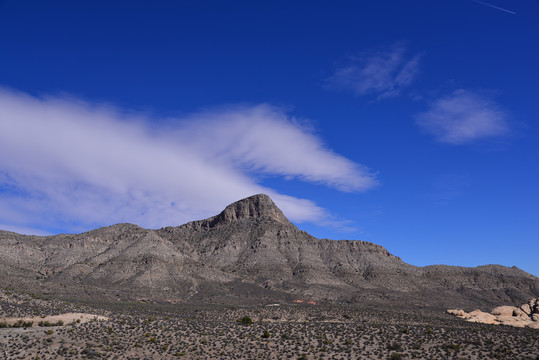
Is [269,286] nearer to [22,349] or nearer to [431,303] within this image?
[431,303]

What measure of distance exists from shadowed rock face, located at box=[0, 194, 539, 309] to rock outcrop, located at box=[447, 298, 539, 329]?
20.6 m

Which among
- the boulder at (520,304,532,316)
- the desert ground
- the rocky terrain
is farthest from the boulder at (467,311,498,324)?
the desert ground

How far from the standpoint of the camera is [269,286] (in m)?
132

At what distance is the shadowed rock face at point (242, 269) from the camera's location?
120m

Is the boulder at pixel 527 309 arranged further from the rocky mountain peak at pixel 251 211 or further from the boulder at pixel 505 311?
the rocky mountain peak at pixel 251 211

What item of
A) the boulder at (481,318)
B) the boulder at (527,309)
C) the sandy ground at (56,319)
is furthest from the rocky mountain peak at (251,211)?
the sandy ground at (56,319)

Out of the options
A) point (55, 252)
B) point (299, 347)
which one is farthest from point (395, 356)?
point (55, 252)

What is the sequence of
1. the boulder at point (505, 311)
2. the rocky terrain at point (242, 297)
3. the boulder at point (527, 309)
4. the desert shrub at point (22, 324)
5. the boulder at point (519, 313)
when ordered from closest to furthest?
the rocky terrain at point (242, 297) → the desert shrub at point (22, 324) → the boulder at point (519, 313) → the boulder at point (527, 309) → the boulder at point (505, 311)

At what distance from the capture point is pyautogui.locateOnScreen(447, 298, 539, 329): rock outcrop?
87875 mm

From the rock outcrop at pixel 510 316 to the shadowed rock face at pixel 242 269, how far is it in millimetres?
20610

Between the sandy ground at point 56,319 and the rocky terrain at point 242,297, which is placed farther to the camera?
the sandy ground at point 56,319

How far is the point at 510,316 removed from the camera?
321ft

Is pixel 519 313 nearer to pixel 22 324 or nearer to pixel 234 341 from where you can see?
pixel 234 341

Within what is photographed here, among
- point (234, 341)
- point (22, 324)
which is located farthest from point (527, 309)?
point (22, 324)
